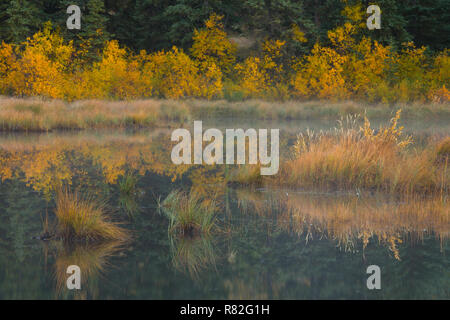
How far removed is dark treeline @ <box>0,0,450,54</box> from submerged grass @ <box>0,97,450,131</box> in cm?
929

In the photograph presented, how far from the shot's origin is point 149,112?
23984 mm

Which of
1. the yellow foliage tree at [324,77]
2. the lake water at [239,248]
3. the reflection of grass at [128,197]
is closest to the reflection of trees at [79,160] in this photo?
the lake water at [239,248]

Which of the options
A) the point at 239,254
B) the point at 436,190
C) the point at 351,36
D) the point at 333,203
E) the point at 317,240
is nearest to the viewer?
the point at 239,254

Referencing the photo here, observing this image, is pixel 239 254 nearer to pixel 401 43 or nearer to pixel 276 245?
pixel 276 245

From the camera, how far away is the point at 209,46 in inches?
1531

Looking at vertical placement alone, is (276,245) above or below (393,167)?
below

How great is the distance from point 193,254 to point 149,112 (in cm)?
1852

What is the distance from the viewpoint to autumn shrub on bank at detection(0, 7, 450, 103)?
29.8 metres

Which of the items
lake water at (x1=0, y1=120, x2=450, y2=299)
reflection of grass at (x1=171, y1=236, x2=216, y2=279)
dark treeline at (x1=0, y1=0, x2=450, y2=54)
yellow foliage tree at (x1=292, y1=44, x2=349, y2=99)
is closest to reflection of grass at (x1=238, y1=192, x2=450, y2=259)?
lake water at (x1=0, y1=120, x2=450, y2=299)

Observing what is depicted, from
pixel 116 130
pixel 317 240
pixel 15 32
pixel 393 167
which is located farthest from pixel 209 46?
pixel 317 240

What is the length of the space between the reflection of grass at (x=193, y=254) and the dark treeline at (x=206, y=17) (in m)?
31.6

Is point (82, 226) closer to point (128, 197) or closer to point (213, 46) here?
point (128, 197)

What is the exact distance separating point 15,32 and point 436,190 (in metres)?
34.1

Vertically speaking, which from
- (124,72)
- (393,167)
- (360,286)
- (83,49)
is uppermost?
(83,49)
